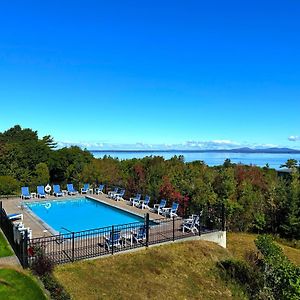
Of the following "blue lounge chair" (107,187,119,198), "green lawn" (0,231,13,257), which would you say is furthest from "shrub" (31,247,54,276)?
"blue lounge chair" (107,187,119,198)

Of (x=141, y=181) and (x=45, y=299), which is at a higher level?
(x=141, y=181)

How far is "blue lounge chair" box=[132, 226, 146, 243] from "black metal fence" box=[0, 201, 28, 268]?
3.88m

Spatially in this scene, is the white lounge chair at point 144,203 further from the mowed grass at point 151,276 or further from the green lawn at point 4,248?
the green lawn at point 4,248

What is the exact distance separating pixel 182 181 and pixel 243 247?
5.67 metres

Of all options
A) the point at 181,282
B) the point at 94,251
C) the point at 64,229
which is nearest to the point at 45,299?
the point at 94,251

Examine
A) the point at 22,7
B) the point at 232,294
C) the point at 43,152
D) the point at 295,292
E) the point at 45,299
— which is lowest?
the point at 232,294

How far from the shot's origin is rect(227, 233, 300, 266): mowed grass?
13769mm

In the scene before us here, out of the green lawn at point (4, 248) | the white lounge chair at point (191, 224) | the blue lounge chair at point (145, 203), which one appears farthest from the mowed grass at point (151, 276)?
the blue lounge chair at point (145, 203)

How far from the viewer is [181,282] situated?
33.2 ft

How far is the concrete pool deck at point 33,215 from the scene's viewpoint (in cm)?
1408

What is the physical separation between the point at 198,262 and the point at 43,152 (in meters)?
23.1

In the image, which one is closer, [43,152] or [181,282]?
[181,282]

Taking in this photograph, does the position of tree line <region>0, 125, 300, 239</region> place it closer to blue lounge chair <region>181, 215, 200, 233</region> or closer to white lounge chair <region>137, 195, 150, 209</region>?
white lounge chair <region>137, 195, 150, 209</region>

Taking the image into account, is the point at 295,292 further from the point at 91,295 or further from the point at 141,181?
the point at 141,181
